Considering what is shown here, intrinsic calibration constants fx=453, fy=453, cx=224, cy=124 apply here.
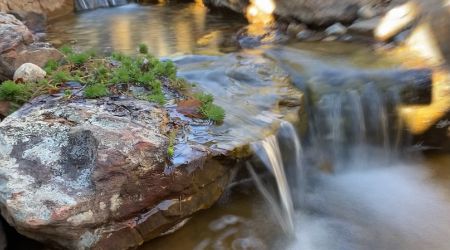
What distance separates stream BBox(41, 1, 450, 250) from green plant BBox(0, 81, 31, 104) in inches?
74.7

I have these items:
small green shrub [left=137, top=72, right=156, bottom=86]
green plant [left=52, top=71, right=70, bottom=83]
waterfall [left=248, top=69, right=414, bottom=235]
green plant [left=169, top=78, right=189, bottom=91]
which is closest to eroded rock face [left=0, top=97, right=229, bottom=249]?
green plant [left=52, top=71, right=70, bottom=83]

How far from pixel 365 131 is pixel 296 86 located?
1.01m

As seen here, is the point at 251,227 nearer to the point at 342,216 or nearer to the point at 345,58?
the point at 342,216

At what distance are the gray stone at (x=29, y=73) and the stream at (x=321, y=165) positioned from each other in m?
1.89

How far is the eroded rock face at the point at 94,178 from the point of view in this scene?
337cm

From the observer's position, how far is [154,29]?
10.0m

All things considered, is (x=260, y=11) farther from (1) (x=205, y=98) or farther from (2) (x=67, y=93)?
(2) (x=67, y=93)

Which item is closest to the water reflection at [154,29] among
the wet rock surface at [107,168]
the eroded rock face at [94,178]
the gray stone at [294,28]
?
the gray stone at [294,28]

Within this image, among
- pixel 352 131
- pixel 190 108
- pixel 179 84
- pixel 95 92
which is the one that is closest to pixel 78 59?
pixel 95 92

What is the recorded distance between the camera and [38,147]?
371 centimetres

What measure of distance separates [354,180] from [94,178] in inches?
116

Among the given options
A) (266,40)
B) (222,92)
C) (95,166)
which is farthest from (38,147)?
(266,40)

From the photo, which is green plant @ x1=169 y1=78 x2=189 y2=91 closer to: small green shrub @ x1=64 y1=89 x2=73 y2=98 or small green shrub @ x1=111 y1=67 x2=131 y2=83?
small green shrub @ x1=111 y1=67 x2=131 y2=83

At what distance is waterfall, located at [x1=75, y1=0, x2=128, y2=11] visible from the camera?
43.3ft
